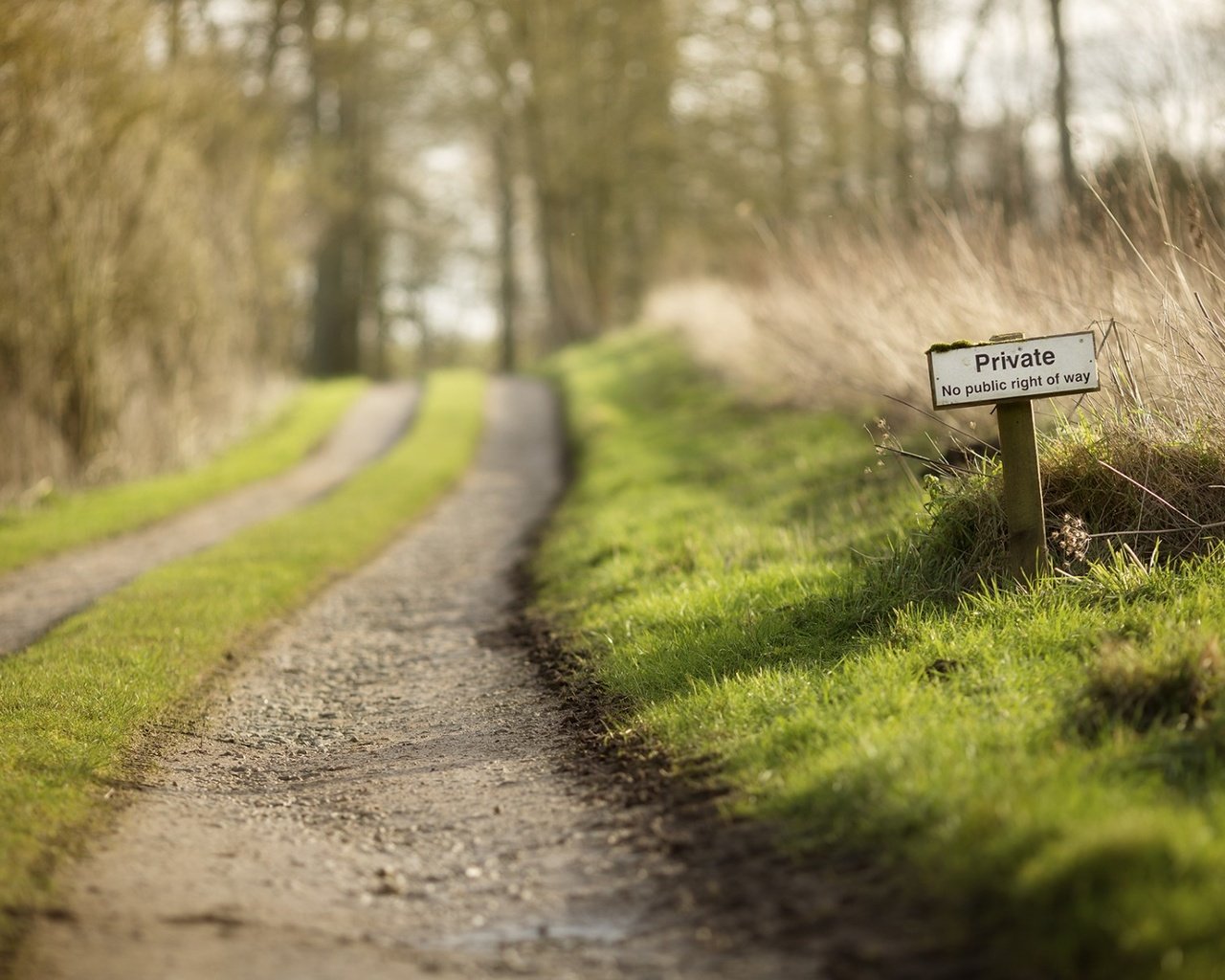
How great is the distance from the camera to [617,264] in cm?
4019

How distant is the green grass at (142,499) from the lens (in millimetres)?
11320

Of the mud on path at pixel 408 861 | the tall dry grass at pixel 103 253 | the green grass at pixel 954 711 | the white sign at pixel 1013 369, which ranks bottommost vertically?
the mud on path at pixel 408 861

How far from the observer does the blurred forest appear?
13648mm

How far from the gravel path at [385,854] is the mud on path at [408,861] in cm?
1

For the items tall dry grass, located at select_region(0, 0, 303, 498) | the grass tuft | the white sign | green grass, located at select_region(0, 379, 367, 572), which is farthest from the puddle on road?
tall dry grass, located at select_region(0, 0, 303, 498)

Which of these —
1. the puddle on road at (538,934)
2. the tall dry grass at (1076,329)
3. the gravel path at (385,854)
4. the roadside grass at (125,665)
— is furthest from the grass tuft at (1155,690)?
the roadside grass at (125,665)

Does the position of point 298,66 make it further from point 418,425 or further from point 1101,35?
point 1101,35

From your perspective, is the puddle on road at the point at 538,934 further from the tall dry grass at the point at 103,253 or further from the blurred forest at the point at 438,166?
the tall dry grass at the point at 103,253

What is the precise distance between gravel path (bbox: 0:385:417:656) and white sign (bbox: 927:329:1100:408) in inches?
227

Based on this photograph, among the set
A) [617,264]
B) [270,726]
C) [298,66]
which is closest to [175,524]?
[270,726]

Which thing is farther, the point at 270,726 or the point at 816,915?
the point at 270,726

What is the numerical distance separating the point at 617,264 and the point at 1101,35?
21894 mm

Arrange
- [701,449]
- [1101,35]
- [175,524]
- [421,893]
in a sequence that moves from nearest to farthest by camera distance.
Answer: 1. [421,893]
2. [175,524]
3. [701,449]
4. [1101,35]

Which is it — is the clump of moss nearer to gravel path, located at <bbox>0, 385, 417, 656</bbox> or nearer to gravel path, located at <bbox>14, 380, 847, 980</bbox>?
gravel path, located at <bbox>14, 380, 847, 980</bbox>
